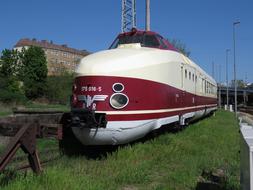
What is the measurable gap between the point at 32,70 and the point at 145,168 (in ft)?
289

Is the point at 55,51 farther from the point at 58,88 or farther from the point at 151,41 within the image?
the point at 151,41

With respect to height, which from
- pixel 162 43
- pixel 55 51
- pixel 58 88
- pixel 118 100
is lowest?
pixel 118 100

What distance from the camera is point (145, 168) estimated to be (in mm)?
8789

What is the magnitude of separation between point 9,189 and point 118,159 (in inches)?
146

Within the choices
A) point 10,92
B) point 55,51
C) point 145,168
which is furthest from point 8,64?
point 145,168

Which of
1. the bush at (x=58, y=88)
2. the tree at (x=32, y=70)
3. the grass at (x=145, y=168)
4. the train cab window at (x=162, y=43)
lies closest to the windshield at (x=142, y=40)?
the train cab window at (x=162, y=43)

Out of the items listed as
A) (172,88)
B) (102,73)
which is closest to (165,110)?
(172,88)

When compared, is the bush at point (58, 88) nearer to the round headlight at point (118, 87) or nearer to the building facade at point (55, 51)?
the round headlight at point (118, 87)

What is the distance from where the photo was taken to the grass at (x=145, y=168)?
6.95 metres

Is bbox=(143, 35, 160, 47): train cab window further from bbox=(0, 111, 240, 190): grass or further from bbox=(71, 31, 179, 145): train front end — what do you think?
bbox=(0, 111, 240, 190): grass

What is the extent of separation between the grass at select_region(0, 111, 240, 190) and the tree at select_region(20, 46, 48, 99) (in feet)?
245

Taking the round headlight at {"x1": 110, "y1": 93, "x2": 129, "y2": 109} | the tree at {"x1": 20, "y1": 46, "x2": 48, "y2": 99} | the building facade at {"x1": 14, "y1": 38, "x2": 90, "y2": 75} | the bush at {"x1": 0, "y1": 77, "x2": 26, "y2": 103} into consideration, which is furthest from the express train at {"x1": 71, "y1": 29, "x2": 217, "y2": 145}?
the building facade at {"x1": 14, "y1": 38, "x2": 90, "y2": 75}

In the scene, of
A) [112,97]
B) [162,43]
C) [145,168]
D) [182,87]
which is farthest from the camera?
[182,87]

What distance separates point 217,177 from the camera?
27.0ft
